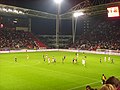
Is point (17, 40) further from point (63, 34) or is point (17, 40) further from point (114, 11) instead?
point (114, 11)

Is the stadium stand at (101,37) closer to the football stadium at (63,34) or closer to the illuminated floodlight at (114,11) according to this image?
the football stadium at (63,34)

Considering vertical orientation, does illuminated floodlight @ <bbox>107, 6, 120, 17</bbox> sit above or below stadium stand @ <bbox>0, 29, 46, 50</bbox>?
above

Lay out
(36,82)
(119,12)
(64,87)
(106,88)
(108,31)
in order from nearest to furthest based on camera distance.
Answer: (106,88)
(64,87)
(36,82)
(119,12)
(108,31)

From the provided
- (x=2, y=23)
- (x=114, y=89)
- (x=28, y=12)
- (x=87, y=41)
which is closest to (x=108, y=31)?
(x=87, y=41)

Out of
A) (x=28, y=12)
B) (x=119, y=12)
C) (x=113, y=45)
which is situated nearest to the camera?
(x=119, y=12)

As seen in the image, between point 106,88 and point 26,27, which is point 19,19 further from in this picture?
point 106,88

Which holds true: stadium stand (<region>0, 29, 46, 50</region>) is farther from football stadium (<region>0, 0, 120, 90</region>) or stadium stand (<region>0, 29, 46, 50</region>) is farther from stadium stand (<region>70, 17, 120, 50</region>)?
stadium stand (<region>70, 17, 120, 50</region>)

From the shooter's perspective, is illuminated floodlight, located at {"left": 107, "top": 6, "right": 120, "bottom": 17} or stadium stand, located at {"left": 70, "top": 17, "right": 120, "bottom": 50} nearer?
illuminated floodlight, located at {"left": 107, "top": 6, "right": 120, "bottom": 17}

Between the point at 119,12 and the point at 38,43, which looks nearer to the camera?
the point at 119,12

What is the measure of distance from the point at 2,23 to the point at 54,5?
715 inches

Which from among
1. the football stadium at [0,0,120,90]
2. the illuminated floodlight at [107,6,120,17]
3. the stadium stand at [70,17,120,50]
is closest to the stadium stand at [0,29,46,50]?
the football stadium at [0,0,120,90]

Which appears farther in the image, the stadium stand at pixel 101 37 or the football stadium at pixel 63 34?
the stadium stand at pixel 101 37

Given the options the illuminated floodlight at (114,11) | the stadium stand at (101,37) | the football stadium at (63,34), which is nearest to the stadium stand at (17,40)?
the football stadium at (63,34)

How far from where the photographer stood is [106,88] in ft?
16.9
